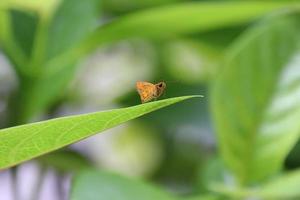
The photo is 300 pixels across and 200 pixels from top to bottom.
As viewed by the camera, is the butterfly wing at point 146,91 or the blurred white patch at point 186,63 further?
the blurred white patch at point 186,63

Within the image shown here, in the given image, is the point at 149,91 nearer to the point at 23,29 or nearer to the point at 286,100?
the point at 286,100

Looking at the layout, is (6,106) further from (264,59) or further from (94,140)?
(264,59)

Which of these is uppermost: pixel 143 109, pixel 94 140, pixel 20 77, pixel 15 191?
pixel 94 140

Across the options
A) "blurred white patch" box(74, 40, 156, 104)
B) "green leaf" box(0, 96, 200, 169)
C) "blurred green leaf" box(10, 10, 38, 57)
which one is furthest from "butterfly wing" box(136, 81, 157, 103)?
"blurred white patch" box(74, 40, 156, 104)

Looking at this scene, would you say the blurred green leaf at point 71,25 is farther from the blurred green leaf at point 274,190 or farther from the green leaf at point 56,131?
the green leaf at point 56,131

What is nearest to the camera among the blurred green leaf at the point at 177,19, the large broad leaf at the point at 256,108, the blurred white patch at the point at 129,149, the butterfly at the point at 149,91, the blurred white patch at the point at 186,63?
the butterfly at the point at 149,91

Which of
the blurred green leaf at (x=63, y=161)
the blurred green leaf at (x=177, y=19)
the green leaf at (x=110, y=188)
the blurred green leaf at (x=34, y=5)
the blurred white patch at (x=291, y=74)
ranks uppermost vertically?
the blurred green leaf at (x=34, y=5)

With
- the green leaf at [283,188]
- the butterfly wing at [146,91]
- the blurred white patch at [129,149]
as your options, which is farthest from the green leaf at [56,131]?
the blurred white patch at [129,149]

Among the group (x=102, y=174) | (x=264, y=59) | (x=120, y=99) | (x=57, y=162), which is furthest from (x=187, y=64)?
(x=102, y=174)

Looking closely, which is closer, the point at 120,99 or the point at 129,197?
the point at 129,197
